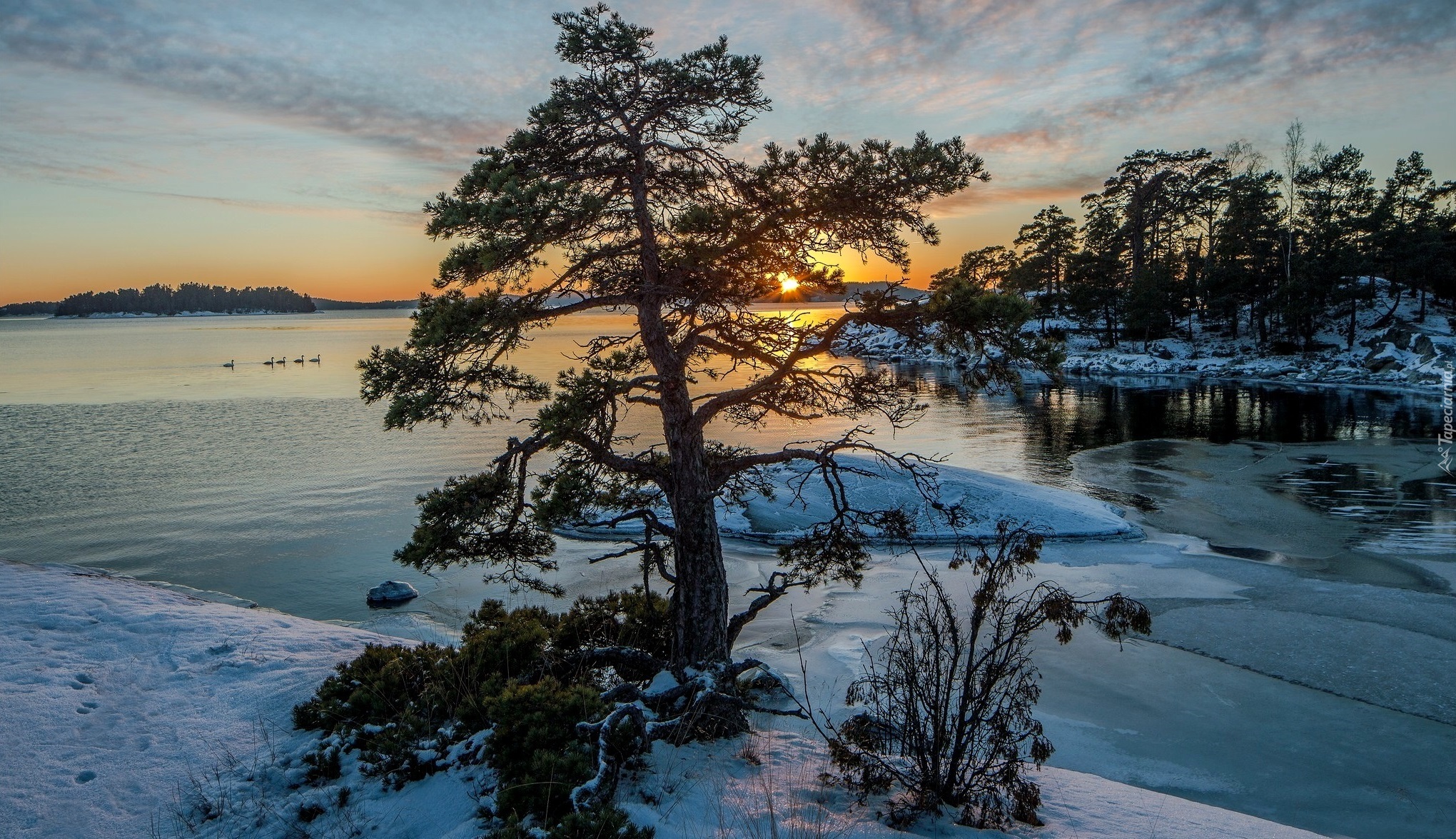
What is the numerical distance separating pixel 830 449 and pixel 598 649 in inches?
136

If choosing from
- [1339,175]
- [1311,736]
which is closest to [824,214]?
[1311,736]

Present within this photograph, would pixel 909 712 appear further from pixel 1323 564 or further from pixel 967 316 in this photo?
pixel 1323 564

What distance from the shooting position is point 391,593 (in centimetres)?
1546

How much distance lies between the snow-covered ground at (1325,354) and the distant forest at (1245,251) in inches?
41.1

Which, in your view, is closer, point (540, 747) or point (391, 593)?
point (540, 747)

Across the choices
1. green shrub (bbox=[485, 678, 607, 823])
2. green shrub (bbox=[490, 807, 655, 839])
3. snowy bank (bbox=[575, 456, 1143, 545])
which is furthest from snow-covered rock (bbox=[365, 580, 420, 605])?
green shrub (bbox=[490, 807, 655, 839])

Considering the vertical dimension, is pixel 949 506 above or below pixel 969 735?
below

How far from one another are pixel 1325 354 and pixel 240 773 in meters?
69.3

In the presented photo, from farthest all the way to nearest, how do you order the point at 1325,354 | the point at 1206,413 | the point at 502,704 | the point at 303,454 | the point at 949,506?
1. the point at 1325,354
2. the point at 1206,413
3. the point at 303,454
4. the point at 949,506
5. the point at 502,704

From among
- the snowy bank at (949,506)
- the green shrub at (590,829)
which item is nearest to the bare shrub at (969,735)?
the green shrub at (590,829)

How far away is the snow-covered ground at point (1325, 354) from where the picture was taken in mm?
49188

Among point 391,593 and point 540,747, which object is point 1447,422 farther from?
→ point 540,747

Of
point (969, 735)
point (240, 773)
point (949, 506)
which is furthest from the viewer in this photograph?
point (949, 506)

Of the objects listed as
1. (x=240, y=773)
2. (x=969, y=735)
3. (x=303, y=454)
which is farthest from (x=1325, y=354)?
(x=240, y=773)
